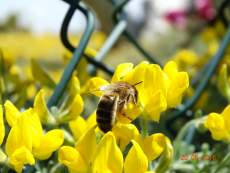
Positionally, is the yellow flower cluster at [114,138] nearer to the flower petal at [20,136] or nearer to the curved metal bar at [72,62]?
the flower petal at [20,136]

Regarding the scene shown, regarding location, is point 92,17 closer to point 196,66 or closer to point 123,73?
point 123,73

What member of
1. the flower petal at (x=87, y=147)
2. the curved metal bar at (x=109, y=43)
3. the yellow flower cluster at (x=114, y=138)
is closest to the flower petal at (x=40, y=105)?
the yellow flower cluster at (x=114, y=138)

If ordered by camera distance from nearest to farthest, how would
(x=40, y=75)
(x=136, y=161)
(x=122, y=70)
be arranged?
(x=136, y=161) → (x=122, y=70) → (x=40, y=75)

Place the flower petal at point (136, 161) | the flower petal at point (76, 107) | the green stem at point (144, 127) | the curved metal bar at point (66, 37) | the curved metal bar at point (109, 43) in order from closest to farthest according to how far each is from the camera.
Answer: the flower petal at point (136, 161) → the green stem at point (144, 127) → the flower petal at point (76, 107) → the curved metal bar at point (66, 37) → the curved metal bar at point (109, 43)

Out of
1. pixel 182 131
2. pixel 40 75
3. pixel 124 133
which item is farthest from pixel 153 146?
pixel 40 75

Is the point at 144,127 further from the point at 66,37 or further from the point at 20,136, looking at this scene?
the point at 66,37

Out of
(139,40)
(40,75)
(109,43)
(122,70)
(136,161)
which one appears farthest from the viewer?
(139,40)

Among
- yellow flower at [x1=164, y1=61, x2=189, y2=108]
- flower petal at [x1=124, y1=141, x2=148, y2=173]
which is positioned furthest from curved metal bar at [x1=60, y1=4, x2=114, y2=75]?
flower petal at [x1=124, y1=141, x2=148, y2=173]
